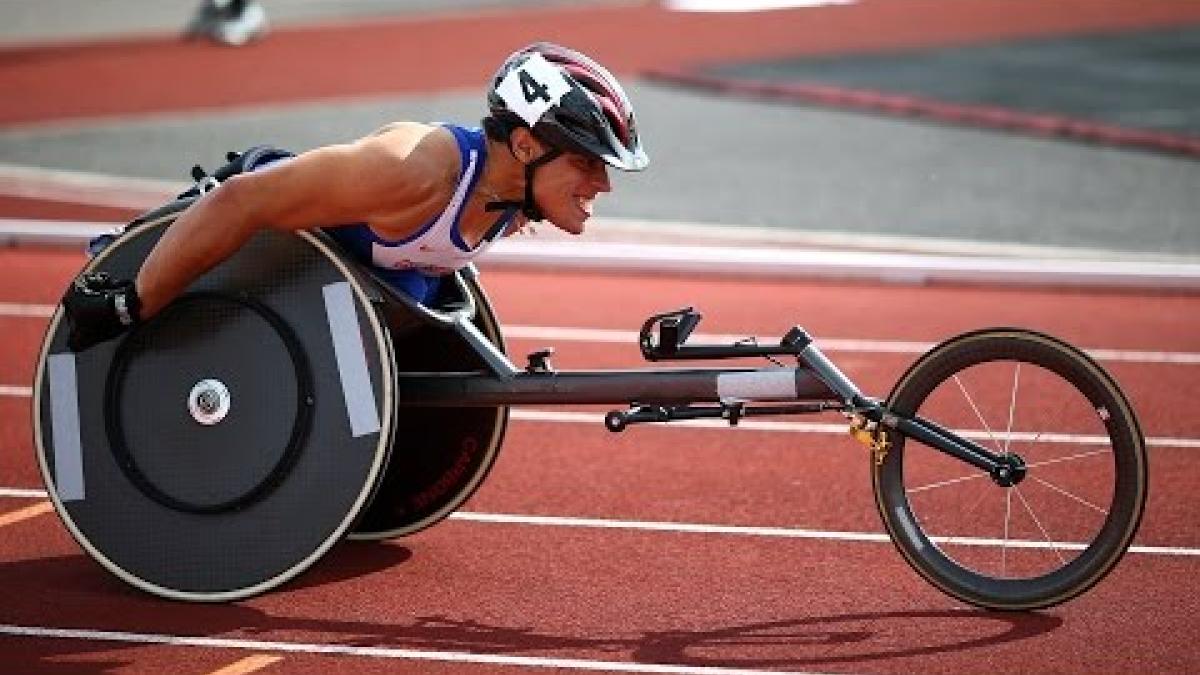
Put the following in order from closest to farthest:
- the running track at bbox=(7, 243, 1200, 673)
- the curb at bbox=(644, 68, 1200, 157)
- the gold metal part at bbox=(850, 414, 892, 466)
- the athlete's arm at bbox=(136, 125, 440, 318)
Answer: the running track at bbox=(7, 243, 1200, 673)
the athlete's arm at bbox=(136, 125, 440, 318)
the gold metal part at bbox=(850, 414, 892, 466)
the curb at bbox=(644, 68, 1200, 157)

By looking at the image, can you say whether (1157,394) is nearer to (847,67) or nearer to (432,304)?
(432,304)

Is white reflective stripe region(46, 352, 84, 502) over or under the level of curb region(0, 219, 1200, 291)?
under

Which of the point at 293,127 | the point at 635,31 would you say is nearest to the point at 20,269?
the point at 293,127

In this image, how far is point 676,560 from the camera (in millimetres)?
8281

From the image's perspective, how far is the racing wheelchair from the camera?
24.7ft

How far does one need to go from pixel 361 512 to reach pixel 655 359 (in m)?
0.95

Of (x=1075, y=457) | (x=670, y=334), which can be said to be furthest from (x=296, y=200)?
(x=1075, y=457)

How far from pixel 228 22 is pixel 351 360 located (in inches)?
629

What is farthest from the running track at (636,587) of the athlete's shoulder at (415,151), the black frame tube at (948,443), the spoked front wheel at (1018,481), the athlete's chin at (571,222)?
the athlete's shoulder at (415,151)

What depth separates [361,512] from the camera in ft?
24.7

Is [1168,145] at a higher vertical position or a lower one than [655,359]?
higher

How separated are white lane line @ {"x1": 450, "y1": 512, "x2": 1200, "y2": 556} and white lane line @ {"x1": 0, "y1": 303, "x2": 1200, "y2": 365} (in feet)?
8.82

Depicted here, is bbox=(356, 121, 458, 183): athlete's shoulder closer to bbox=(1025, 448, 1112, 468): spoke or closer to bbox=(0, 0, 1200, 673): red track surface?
bbox=(0, 0, 1200, 673): red track surface

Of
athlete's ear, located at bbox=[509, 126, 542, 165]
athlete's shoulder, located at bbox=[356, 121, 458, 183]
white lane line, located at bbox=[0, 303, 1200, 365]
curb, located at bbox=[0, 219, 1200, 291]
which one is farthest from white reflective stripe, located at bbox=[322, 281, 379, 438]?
curb, located at bbox=[0, 219, 1200, 291]
